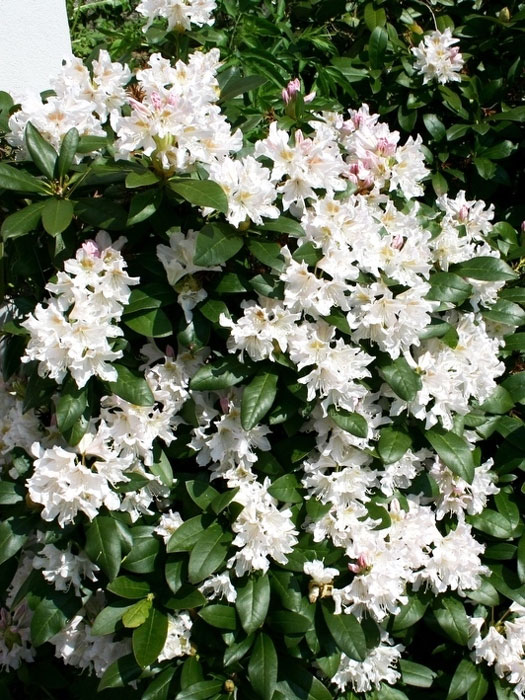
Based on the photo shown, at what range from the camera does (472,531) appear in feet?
7.09

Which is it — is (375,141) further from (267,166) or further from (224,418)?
(224,418)

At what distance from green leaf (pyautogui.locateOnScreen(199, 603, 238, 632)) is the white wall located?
2.03 meters

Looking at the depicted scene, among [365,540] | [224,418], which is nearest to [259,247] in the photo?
[224,418]

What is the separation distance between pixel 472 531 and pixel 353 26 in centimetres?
198

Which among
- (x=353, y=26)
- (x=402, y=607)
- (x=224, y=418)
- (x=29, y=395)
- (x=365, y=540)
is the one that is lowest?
(x=402, y=607)

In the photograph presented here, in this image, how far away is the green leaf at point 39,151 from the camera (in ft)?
5.62

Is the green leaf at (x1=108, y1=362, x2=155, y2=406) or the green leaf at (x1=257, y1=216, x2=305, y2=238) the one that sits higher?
the green leaf at (x1=257, y1=216, x2=305, y2=238)

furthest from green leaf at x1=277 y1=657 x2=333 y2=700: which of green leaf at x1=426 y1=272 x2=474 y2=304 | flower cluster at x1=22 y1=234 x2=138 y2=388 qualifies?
green leaf at x1=426 y1=272 x2=474 y2=304

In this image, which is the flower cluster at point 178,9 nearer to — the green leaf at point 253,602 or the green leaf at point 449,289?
the green leaf at point 449,289

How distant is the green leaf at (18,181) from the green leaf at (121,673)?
3.55ft

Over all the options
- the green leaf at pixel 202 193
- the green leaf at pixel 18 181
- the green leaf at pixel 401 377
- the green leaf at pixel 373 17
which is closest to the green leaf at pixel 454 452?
the green leaf at pixel 401 377

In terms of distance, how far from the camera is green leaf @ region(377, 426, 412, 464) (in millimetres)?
1846

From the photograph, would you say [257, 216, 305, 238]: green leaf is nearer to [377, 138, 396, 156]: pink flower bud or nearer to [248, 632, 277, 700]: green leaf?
[377, 138, 396, 156]: pink flower bud

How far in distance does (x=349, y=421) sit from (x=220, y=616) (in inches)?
21.0
